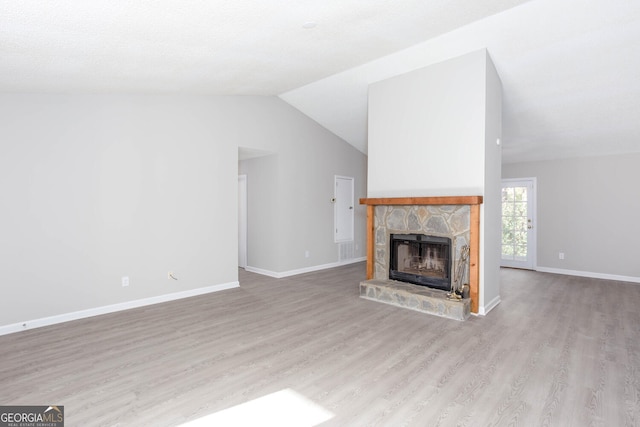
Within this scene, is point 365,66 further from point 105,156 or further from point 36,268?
point 36,268

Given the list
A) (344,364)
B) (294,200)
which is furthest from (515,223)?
(344,364)

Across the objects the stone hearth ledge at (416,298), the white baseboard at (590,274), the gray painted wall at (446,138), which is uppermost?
the gray painted wall at (446,138)

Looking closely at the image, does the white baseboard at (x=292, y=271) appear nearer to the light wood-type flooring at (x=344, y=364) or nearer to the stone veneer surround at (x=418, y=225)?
the light wood-type flooring at (x=344, y=364)

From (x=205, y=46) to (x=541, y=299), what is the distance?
16.5 ft

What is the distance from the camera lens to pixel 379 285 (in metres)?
4.44

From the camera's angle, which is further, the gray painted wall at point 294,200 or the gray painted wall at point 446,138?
the gray painted wall at point 294,200

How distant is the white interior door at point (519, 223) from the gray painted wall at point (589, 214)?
118mm

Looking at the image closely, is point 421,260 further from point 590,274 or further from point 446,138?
point 590,274

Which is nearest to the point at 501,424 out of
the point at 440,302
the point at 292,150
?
the point at 440,302

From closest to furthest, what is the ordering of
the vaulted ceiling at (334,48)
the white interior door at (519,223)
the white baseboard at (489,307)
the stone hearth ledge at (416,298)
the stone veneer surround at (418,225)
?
the vaulted ceiling at (334,48), the stone hearth ledge at (416,298), the white baseboard at (489,307), the stone veneer surround at (418,225), the white interior door at (519,223)

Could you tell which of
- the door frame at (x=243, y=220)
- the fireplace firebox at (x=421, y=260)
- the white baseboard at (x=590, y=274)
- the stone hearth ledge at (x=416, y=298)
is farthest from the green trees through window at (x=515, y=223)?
the door frame at (x=243, y=220)

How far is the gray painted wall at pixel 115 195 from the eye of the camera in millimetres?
3400

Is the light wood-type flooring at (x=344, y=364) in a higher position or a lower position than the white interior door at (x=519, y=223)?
lower

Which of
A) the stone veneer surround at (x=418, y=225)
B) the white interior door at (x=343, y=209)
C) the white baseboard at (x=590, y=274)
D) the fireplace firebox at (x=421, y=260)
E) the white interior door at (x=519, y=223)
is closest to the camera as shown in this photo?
the stone veneer surround at (x=418, y=225)
